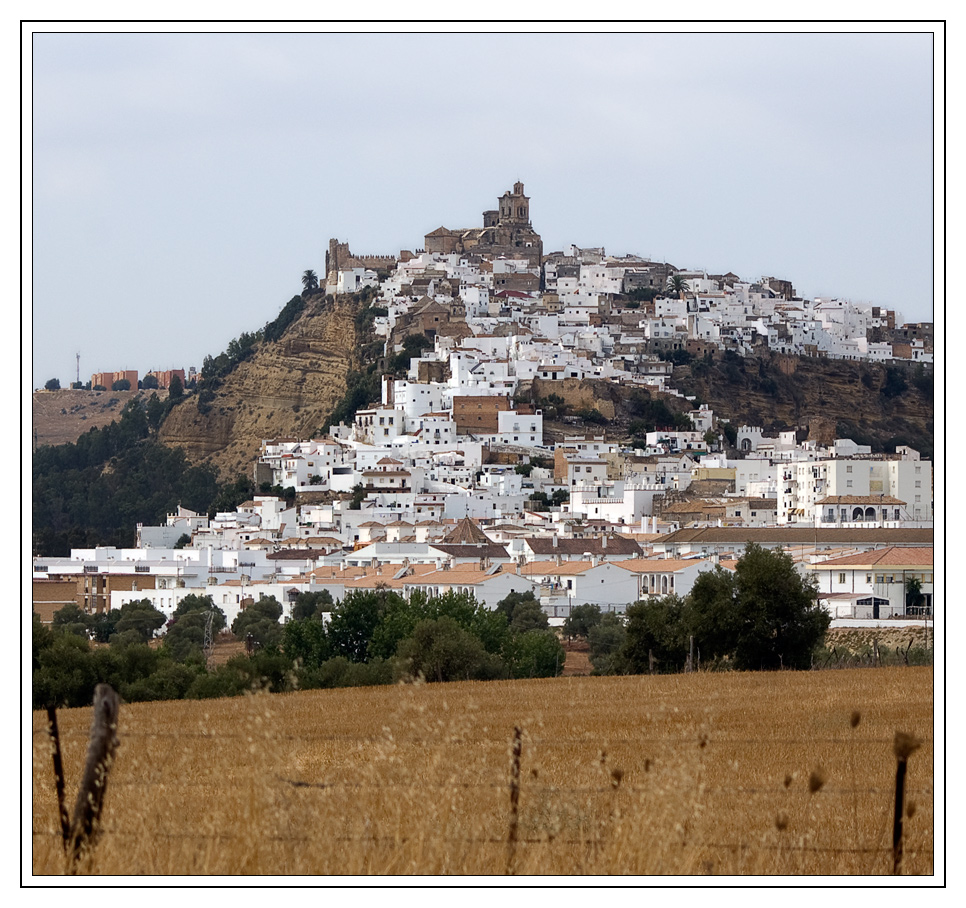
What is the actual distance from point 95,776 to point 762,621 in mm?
16254

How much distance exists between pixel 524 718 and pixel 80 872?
6.38 meters

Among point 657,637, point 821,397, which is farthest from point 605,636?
point 821,397

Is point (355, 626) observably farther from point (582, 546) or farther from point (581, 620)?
point (582, 546)

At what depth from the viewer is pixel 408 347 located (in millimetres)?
87875

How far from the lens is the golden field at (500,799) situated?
511 cm

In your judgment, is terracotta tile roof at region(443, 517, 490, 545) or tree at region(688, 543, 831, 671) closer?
tree at region(688, 543, 831, 671)

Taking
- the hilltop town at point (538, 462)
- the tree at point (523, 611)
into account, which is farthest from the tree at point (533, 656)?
the hilltop town at point (538, 462)

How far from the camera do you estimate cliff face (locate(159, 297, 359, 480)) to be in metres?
94.3

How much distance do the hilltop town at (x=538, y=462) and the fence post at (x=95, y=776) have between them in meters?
34.5

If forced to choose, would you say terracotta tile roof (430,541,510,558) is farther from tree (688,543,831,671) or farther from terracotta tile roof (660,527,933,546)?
tree (688,543,831,671)

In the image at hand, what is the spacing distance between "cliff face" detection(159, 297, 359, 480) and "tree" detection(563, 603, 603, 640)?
53526 mm

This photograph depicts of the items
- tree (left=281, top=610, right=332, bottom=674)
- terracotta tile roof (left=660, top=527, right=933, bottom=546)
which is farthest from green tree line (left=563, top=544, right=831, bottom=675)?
terracotta tile roof (left=660, top=527, right=933, bottom=546)
